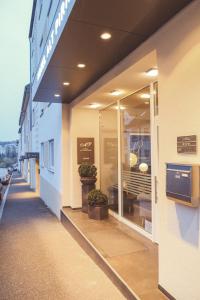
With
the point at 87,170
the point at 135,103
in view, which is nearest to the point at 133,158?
the point at 135,103

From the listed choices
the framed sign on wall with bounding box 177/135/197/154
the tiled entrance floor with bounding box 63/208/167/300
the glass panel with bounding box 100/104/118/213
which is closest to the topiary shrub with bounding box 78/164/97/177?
the glass panel with bounding box 100/104/118/213

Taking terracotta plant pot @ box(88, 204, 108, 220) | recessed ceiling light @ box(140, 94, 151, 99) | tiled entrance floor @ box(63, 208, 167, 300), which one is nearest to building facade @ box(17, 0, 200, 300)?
recessed ceiling light @ box(140, 94, 151, 99)

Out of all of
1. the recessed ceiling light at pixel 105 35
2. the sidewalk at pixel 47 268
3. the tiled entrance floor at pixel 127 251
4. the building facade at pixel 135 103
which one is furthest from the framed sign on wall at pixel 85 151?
the recessed ceiling light at pixel 105 35

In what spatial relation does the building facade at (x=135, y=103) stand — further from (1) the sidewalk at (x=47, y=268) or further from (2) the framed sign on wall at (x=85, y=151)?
(1) the sidewalk at (x=47, y=268)

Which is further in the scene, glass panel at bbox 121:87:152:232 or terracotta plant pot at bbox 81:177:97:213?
terracotta plant pot at bbox 81:177:97:213

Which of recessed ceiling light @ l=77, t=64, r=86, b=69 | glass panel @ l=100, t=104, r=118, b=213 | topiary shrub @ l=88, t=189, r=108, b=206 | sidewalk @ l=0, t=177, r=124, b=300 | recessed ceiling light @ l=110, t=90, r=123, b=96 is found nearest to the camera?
sidewalk @ l=0, t=177, r=124, b=300

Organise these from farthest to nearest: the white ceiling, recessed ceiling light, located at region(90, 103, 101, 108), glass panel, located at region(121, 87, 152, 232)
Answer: recessed ceiling light, located at region(90, 103, 101, 108), glass panel, located at region(121, 87, 152, 232), the white ceiling

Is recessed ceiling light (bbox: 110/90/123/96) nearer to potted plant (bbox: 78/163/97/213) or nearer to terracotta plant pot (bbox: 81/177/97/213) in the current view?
potted plant (bbox: 78/163/97/213)

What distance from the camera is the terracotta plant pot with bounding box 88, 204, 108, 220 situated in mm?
5344

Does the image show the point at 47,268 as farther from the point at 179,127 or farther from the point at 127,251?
the point at 179,127

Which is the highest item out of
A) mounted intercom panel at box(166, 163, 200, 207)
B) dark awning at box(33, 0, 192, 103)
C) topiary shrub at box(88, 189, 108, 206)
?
dark awning at box(33, 0, 192, 103)

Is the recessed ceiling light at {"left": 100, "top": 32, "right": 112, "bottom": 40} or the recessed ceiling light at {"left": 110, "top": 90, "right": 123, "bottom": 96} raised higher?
the recessed ceiling light at {"left": 100, "top": 32, "right": 112, "bottom": 40}

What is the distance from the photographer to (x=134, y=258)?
3.47 m

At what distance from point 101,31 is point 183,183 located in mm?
1860
